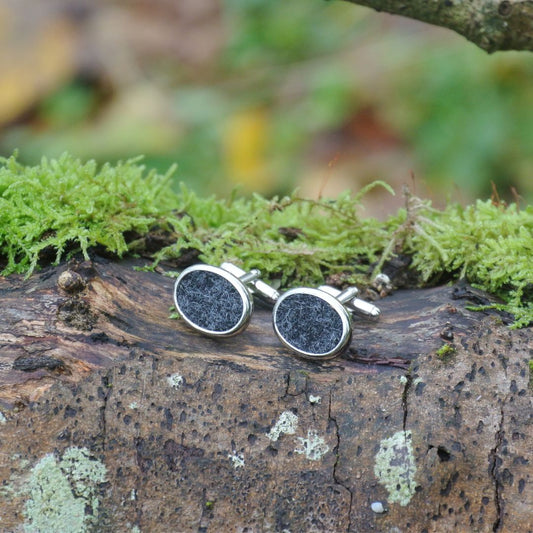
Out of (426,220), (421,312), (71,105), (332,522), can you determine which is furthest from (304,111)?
(332,522)

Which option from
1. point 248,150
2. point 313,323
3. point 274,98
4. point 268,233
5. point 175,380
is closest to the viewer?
point 175,380

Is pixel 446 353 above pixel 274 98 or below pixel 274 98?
below

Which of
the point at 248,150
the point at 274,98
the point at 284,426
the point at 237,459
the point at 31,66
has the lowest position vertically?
the point at 237,459

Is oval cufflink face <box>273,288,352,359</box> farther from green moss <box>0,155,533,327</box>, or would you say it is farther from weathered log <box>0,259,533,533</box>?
green moss <box>0,155,533,327</box>

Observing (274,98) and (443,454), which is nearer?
(443,454)

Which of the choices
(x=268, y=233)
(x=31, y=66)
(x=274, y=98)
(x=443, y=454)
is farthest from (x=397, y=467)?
(x=31, y=66)

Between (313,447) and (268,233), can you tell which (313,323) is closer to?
(313,447)

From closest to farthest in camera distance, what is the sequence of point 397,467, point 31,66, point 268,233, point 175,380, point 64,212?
point 397,467, point 175,380, point 64,212, point 268,233, point 31,66
